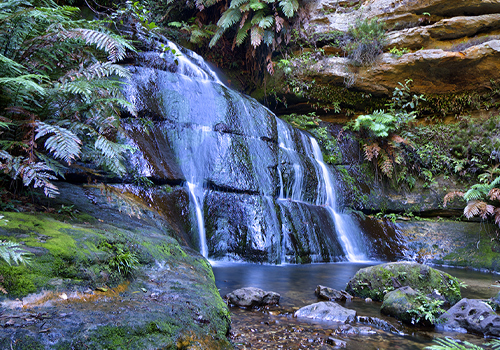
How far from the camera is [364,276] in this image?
4.12 m

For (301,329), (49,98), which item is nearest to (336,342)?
(301,329)

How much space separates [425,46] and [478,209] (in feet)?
17.7

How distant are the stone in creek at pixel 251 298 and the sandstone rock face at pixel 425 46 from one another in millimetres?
8913

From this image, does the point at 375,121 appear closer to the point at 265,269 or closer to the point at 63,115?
the point at 265,269

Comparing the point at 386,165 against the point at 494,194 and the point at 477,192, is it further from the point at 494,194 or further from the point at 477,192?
the point at 494,194

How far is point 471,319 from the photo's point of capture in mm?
2926

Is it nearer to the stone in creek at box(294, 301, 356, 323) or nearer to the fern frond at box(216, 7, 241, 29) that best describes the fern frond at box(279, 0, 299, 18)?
the fern frond at box(216, 7, 241, 29)

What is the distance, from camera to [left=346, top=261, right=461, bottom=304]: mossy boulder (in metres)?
3.86

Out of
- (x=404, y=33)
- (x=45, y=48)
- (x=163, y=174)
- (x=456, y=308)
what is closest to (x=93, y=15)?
(x=163, y=174)

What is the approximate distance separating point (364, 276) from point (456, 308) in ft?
3.64

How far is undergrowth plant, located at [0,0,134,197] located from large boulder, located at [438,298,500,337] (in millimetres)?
3457

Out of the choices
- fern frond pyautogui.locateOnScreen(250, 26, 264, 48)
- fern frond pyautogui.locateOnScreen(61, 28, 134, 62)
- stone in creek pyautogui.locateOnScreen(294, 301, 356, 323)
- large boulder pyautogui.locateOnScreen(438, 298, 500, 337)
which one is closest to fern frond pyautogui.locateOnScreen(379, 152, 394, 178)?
fern frond pyautogui.locateOnScreen(250, 26, 264, 48)

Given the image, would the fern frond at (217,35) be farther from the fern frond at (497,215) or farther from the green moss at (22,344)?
the green moss at (22,344)

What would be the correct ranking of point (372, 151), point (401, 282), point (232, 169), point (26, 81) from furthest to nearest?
1. point (372, 151)
2. point (232, 169)
3. point (401, 282)
4. point (26, 81)
